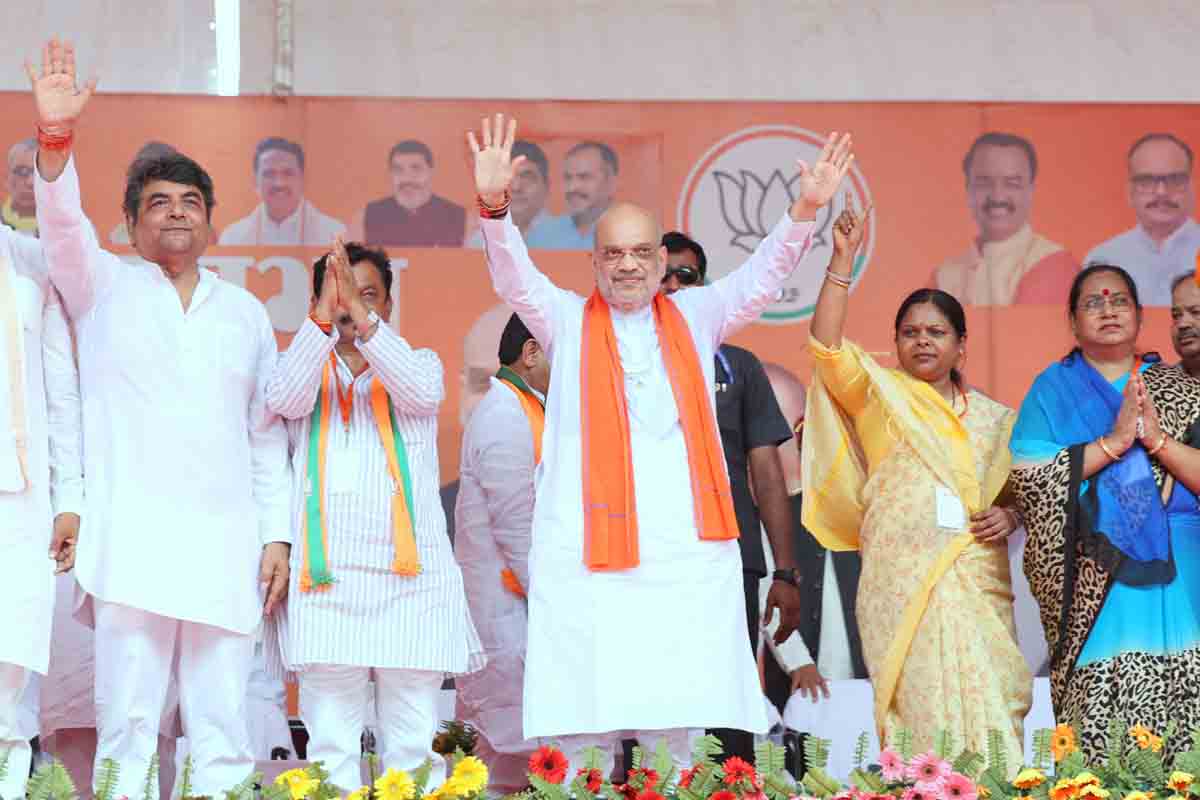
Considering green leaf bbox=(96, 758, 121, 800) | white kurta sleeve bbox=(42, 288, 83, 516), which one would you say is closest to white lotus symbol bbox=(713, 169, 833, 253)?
white kurta sleeve bbox=(42, 288, 83, 516)

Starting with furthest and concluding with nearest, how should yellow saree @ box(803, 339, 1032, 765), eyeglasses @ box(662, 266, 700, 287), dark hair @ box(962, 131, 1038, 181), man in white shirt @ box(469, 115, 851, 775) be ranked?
dark hair @ box(962, 131, 1038, 181) < eyeglasses @ box(662, 266, 700, 287) < yellow saree @ box(803, 339, 1032, 765) < man in white shirt @ box(469, 115, 851, 775)

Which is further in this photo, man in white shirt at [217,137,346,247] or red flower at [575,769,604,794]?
man in white shirt at [217,137,346,247]

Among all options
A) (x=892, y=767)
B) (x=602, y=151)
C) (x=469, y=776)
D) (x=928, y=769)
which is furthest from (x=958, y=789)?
(x=602, y=151)

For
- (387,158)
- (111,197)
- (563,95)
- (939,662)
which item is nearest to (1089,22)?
(563,95)

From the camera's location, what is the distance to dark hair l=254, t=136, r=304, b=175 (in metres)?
7.18

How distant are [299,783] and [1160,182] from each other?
17.1ft

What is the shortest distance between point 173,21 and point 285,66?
0.53 metres

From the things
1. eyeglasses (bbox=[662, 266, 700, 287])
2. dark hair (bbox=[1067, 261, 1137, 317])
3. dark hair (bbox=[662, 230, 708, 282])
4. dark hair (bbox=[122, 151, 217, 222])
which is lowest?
dark hair (bbox=[1067, 261, 1137, 317])

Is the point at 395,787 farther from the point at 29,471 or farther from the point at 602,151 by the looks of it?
the point at 602,151

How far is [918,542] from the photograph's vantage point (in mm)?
4902

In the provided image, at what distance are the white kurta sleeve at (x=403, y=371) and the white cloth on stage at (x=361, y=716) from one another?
744mm

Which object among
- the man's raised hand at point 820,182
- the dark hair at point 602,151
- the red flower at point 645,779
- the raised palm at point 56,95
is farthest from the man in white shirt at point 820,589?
the raised palm at point 56,95

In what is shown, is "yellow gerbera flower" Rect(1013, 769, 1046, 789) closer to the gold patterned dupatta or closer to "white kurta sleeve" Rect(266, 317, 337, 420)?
the gold patterned dupatta

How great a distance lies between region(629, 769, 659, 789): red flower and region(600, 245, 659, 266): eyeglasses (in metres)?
1.50
